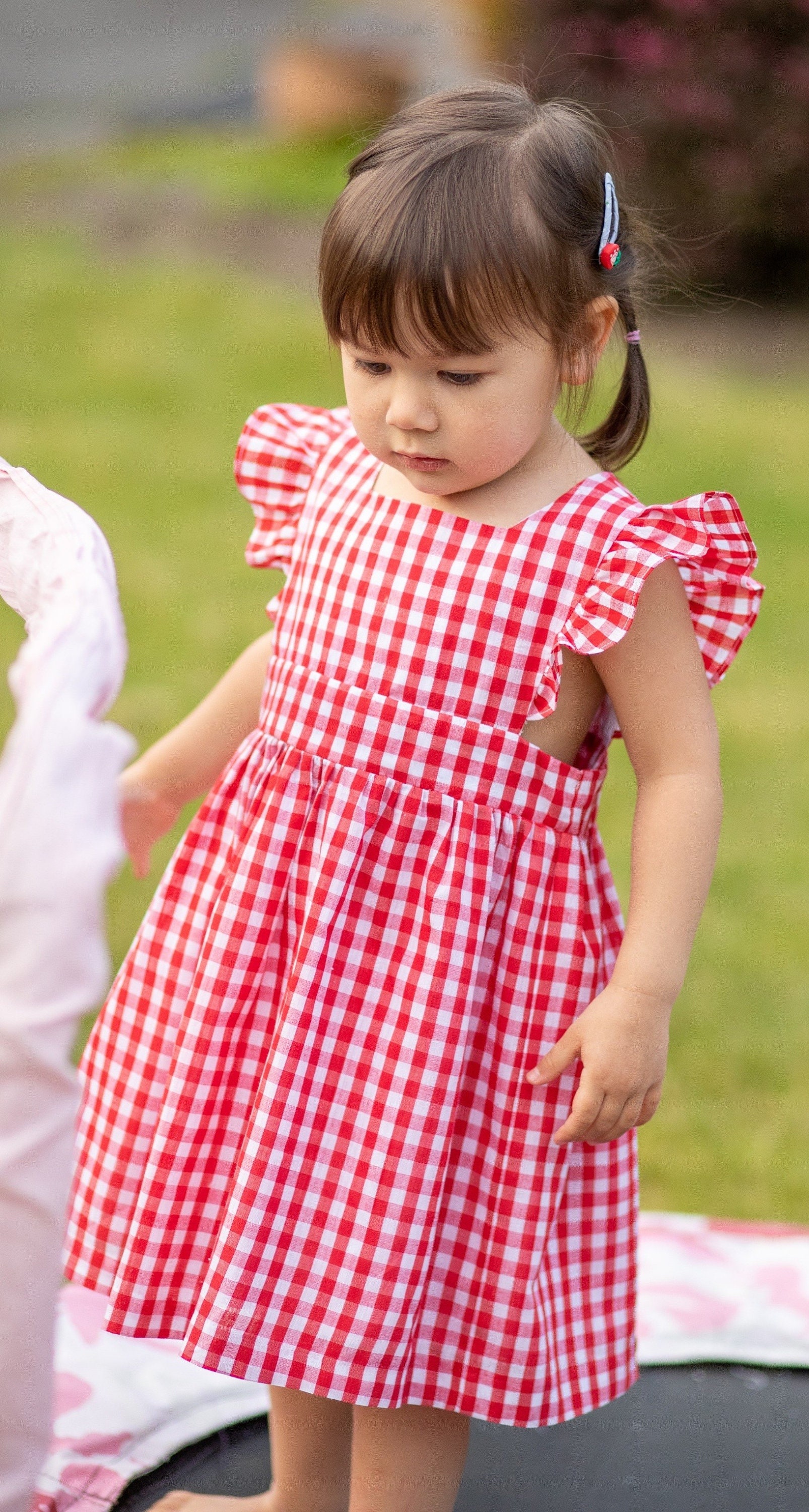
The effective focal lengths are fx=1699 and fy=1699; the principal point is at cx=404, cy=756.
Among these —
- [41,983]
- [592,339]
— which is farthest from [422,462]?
[41,983]

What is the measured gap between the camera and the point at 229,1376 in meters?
1.47

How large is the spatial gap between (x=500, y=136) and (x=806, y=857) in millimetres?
1967

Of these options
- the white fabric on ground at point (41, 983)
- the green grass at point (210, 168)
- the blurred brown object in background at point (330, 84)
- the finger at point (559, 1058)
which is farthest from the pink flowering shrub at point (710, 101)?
the white fabric on ground at point (41, 983)

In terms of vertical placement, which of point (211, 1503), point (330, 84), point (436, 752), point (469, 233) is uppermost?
point (330, 84)

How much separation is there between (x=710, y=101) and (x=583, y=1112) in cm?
519

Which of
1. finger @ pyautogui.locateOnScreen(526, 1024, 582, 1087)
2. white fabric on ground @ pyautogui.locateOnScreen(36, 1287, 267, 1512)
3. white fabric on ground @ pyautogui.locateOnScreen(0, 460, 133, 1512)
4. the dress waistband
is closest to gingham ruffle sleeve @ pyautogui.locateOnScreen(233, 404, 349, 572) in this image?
the dress waistband

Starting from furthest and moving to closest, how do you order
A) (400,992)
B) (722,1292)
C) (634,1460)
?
(722,1292)
(634,1460)
(400,992)

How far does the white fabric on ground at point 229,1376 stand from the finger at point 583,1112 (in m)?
0.46

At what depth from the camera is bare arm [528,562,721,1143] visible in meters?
1.17

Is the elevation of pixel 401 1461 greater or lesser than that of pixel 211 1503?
greater

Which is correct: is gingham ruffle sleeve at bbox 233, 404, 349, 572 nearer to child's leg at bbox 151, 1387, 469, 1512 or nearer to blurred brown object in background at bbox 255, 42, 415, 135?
child's leg at bbox 151, 1387, 469, 1512

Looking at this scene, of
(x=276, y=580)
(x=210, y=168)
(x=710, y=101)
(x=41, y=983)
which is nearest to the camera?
(x=41, y=983)

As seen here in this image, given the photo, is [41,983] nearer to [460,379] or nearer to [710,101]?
[460,379]

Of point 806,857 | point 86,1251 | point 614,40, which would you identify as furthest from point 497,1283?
point 614,40
